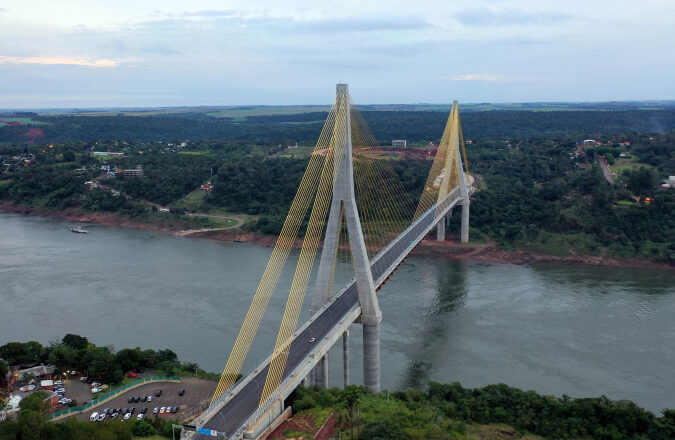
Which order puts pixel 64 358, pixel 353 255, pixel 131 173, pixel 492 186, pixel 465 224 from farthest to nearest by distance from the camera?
pixel 131 173, pixel 492 186, pixel 465 224, pixel 64 358, pixel 353 255

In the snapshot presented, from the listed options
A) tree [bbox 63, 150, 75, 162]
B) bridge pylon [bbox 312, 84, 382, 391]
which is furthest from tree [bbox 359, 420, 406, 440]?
tree [bbox 63, 150, 75, 162]

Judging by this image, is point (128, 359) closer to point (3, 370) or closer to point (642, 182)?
point (3, 370)

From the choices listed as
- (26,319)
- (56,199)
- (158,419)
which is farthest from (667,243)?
(56,199)

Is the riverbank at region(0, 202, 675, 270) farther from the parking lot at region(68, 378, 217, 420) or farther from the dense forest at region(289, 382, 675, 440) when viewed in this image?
the parking lot at region(68, 378, 217, 420)

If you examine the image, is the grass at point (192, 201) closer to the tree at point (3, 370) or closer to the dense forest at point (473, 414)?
the tree at point (3, 370)

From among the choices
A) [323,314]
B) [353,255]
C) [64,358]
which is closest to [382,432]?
[323,314]

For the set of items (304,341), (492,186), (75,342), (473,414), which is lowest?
(473,414)
